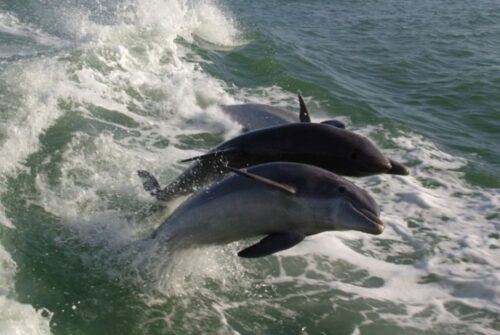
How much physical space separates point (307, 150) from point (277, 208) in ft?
2.65

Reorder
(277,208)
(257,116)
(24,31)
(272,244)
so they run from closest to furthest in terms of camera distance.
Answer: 1. (272,244)
2. (277,208)
3. (257,116)
4. (24,31)

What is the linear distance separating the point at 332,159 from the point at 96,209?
2.99 meters

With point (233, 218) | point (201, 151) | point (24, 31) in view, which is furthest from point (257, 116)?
point (24, 31)

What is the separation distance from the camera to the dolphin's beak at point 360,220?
5152 millimetres

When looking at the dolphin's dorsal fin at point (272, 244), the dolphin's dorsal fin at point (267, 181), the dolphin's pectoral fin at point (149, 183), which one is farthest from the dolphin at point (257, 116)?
the dolphin's dorsal fin at point (272, 244)

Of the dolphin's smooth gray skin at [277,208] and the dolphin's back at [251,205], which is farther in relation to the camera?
the dolphin's back at [251,205]

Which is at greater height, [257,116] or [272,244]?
[272,244]

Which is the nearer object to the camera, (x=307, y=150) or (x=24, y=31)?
(x=307, y=150)

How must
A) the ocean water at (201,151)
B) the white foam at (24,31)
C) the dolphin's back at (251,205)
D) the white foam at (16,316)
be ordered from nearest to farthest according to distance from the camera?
the white foam at (16,316) → the dolphin's back at (251,205) → the ocean water at (201,151) → the white foam at (24,31)

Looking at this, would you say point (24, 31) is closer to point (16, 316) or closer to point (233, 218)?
point (233, 218)

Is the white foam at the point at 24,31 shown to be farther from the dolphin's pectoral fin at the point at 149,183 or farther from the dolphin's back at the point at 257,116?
the dolphin's pectoral fin at the point at 149,183

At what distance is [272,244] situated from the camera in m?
5.26

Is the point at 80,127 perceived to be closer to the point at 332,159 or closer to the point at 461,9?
the point at 332,159

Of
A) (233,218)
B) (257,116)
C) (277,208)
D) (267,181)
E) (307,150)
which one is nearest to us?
(267,181)
